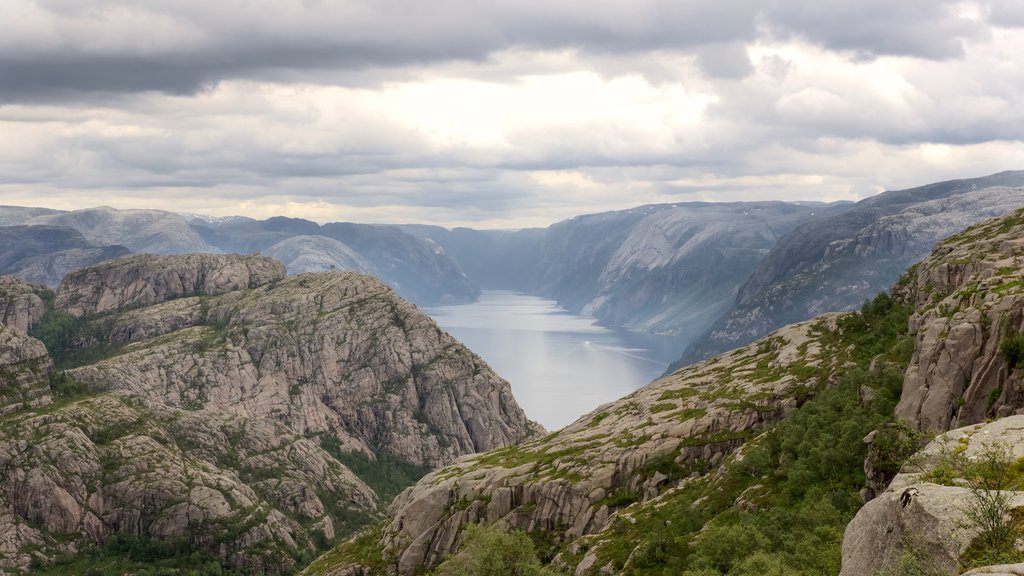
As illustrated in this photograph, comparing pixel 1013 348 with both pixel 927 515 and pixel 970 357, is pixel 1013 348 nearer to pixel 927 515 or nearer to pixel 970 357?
pixel 970 357

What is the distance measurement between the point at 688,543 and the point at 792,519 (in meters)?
14.1

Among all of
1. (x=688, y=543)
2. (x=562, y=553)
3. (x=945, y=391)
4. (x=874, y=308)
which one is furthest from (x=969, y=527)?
(x=874, y=308)

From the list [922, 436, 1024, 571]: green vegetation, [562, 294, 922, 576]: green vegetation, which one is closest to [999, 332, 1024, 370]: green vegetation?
[562, 294, 922, 576]: green vegetation

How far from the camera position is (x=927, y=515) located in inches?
1405

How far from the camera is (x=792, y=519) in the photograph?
243 ft

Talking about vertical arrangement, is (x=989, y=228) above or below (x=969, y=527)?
above

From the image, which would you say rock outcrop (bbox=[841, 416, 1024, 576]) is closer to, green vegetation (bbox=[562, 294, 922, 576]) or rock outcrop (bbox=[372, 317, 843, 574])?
green vegetation (bbox=[562, 294, 922, 576])

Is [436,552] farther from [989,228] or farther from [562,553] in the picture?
[989,228]

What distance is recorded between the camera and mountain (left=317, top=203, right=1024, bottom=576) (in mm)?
40406

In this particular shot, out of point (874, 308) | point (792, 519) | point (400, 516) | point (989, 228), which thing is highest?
point (989, 228)

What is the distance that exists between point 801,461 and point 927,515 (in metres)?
51.5

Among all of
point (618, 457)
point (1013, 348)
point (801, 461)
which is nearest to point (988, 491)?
point (1013, 348)

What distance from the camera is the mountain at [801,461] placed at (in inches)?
1591

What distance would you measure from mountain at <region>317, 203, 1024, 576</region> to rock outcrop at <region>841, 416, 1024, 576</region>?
0.10 metres
